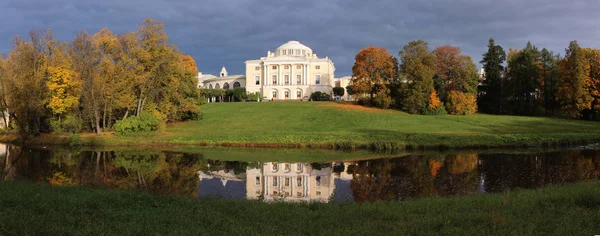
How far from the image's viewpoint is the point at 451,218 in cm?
801

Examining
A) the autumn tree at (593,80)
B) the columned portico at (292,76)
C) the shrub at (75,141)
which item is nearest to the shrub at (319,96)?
the columned portico at (292,76)

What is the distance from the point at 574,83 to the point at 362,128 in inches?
1133

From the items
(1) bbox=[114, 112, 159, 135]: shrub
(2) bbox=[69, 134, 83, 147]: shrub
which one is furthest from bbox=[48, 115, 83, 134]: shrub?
(1) bbox=[114, 112, 159, 135]: shrub

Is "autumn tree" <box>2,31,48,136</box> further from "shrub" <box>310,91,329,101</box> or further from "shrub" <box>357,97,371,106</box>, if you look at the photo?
"shrub" <box>310,91,329,101</box>

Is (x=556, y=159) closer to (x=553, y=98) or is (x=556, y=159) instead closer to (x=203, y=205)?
(x=203, y=205)

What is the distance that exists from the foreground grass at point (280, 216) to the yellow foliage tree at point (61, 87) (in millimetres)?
26398

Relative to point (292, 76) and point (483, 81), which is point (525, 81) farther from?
point (292, 76)

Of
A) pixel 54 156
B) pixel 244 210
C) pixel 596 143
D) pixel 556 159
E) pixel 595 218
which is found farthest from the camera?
pixel 596 143

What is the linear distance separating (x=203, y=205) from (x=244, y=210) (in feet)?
3.27

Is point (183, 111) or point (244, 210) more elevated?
point (183, 111)

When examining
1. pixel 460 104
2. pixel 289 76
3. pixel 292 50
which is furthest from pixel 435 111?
pixel 292 50

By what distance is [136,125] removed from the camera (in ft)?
114

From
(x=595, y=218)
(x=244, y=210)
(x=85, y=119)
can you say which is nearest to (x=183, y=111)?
(x=85, y=119)

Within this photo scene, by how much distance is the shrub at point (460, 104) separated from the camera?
53.5 metres
